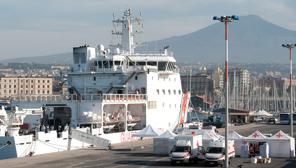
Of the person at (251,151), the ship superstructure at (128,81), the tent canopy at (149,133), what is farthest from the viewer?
the ship superstructure at (128,81)

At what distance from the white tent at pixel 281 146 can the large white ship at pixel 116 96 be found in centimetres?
1146

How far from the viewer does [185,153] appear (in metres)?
31.8

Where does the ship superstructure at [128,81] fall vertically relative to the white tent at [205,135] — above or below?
above

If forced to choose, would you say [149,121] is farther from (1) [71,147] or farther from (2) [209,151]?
(2) [209,151]

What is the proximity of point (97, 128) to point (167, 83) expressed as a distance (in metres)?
10.1

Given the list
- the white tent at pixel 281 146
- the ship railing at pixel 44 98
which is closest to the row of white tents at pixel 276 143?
the white tent at pixel 281 146

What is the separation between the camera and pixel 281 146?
36750mm

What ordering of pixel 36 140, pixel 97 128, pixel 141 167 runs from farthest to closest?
pixel 97 128 → pixel 36 140 → pixel 141 167

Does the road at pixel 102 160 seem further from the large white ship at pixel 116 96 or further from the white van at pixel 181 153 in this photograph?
the large white ship at pixel 116 96

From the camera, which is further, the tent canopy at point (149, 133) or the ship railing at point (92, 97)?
the ship railing at point (92, 97)

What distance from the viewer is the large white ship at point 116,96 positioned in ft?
138

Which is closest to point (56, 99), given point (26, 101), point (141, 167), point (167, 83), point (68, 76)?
point (26, 101)

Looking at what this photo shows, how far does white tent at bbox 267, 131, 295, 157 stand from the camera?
3647 centimetres

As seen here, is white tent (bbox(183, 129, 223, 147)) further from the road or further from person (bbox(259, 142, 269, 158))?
person (bbox(259, 142, 269, 158))
